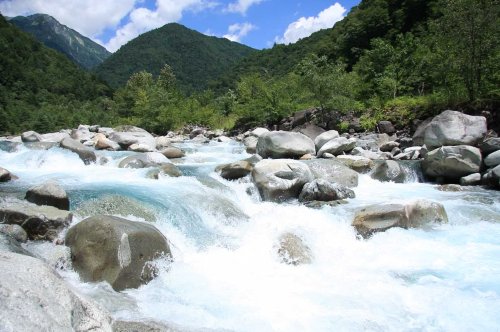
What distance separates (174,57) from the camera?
145m

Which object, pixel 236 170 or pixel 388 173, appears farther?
pixel 388 173

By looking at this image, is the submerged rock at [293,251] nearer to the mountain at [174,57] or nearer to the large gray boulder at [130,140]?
the large gray boulder at [130,140]

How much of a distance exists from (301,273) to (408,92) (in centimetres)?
2155

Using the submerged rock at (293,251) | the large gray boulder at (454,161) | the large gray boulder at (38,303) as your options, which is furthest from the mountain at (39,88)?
the large gray boulder at (38,303)

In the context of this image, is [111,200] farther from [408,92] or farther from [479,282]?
[408,92]

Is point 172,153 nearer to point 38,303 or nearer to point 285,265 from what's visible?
point 285,265

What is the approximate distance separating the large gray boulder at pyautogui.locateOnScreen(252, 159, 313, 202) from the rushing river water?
32 centimetres

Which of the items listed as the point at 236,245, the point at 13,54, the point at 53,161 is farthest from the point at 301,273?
the point at 13,54

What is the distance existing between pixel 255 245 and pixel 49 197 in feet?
12.7

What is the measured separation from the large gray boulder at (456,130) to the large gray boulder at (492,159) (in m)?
1.07

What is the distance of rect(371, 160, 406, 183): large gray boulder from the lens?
12469mm

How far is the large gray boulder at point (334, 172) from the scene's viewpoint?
11781 mm

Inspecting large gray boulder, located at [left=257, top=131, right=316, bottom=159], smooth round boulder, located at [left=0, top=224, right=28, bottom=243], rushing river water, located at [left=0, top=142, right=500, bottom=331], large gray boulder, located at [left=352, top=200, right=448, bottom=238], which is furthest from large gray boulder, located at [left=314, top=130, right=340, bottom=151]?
smooth round boulder, located at [left=0, top=224, right=28, bottom=243]

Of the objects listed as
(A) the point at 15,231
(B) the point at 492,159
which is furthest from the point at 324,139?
(A) the point at 15,231
